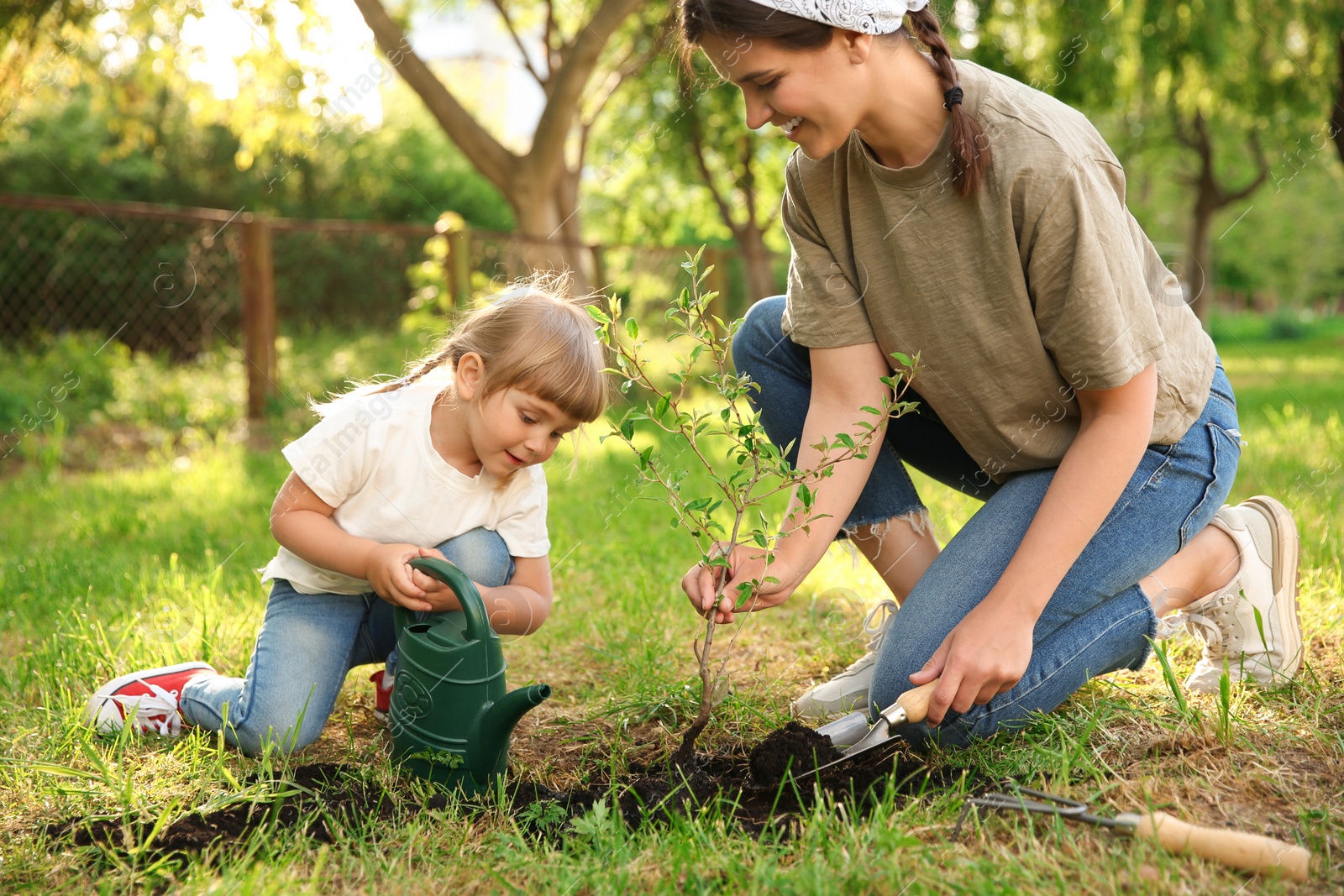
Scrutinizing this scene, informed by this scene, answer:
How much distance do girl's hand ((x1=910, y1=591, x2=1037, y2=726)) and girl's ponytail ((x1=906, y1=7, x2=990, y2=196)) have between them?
2.43 ft

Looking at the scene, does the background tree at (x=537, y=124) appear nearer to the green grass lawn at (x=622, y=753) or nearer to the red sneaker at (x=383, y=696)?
the green grass lawn at (x=622, y=753)

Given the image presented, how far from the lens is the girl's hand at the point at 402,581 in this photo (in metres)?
1.89

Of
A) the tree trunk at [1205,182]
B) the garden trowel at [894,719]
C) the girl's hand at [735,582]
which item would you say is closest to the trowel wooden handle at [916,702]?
the garden trowel at [894,719]

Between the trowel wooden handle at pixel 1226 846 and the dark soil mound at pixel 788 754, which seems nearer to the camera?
the trowel wooden handle at pixel 1226 846

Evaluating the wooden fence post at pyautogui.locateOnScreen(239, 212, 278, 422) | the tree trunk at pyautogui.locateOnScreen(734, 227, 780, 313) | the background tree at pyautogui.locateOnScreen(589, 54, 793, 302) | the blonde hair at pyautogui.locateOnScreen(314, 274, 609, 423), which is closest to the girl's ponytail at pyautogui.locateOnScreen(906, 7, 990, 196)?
the blonde hair at pyautogui.locateOnScreen(314, 274, 609, 423)

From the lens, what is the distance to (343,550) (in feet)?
6.62

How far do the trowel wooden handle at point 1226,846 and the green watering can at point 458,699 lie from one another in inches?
38.6

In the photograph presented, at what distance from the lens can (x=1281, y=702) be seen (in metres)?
2.00

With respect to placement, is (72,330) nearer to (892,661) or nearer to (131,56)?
(131,56)

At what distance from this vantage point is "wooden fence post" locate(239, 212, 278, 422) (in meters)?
5.89

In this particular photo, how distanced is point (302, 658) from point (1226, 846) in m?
1.69

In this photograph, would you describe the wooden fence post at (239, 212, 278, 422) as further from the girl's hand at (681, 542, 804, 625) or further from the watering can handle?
the girl's hand at (681, 542, 804, 625)

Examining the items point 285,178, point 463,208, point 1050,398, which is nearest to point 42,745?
point 1050,398

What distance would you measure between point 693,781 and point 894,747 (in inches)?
14.9
